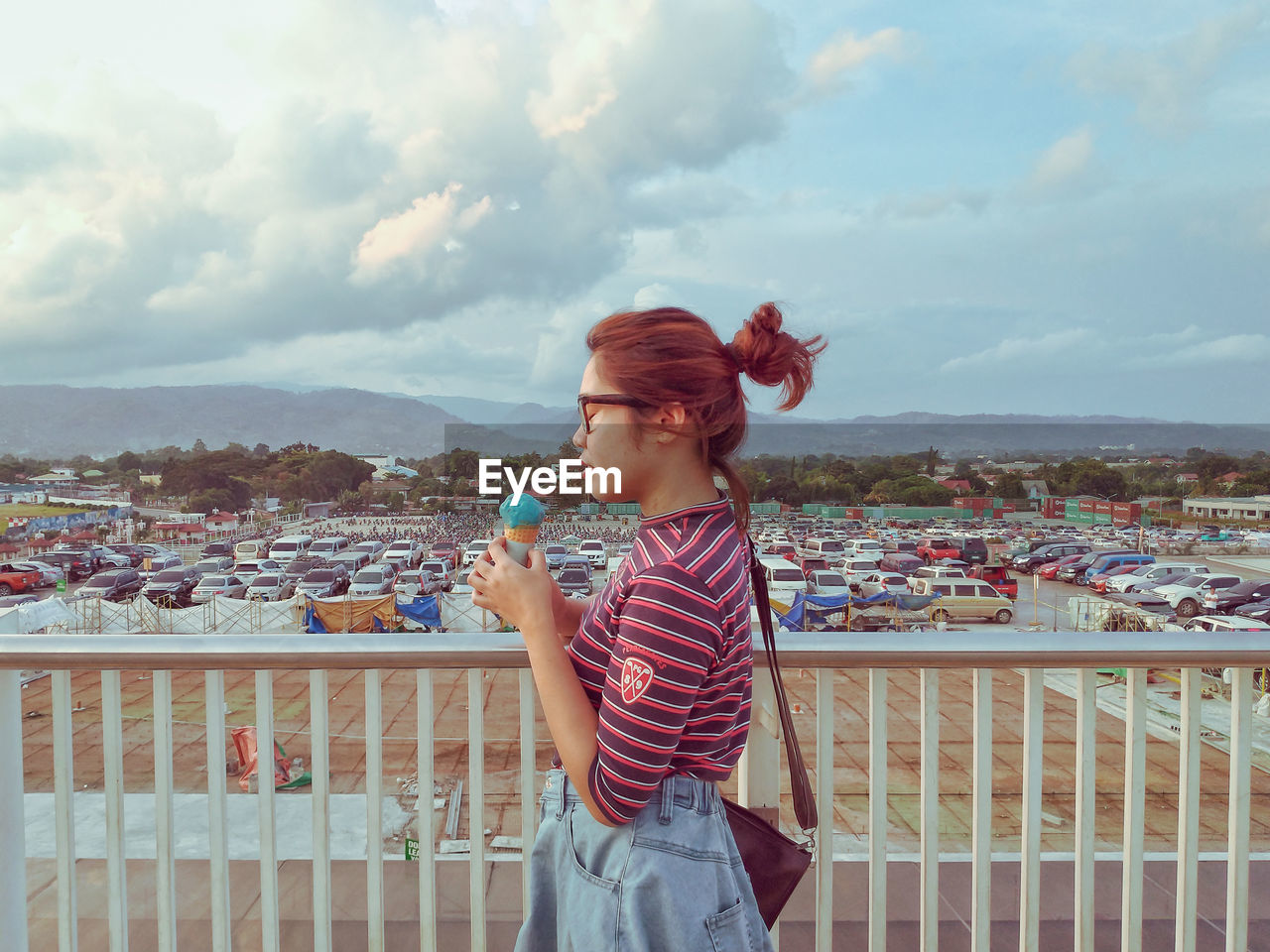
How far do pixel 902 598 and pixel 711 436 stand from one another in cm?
1802

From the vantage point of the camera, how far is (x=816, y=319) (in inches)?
29.0

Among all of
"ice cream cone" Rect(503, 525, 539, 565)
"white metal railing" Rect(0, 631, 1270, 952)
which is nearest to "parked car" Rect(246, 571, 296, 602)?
"white metal railing" Rect(0, 631, 1270, 952)

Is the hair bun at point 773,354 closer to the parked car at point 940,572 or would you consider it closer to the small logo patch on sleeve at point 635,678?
the small logo patch on sleeve at point 635,678

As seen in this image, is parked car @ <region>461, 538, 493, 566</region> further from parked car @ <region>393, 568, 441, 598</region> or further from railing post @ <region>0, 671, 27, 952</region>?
parked car @ <region>393, 568, 441, 598</region>

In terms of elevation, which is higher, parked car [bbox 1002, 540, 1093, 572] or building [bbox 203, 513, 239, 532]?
building [bbox 203, 513, 239, 532]

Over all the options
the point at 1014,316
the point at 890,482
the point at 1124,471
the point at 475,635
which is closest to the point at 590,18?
the point at 890,482

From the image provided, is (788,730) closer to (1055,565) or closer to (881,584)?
(1055,565)

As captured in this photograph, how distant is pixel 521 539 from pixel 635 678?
0.75ft

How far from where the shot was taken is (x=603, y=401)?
683 millimetres

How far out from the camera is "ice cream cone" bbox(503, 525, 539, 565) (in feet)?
2.45

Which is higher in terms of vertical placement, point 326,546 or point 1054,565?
point 326,546

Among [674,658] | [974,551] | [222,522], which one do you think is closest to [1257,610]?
[974,551]

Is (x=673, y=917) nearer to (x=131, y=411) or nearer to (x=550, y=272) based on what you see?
(x=131, y=411)

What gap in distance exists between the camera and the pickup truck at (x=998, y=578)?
17.5m
